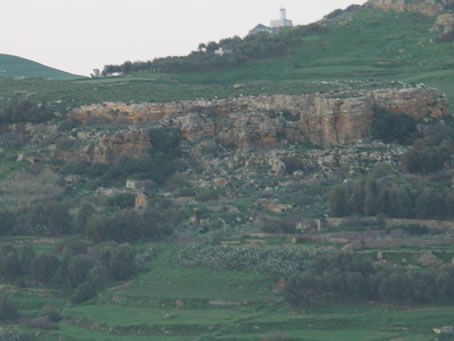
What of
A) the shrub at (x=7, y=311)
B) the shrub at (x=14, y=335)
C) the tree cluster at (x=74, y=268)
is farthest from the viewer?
the tree cluster at (x=74, y=268)

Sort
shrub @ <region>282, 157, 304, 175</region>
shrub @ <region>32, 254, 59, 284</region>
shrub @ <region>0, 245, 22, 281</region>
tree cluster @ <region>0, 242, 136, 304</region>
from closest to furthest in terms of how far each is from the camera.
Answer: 1. tree cluster @ <region>0, 242, 136, 304</region>
2. shrub @ <region>32, 254, 59, 284</region>
3. shrub @ <region>0, 245, 22, 281</region>
4. shrub @ <region>282, 157, 304, 175</region>

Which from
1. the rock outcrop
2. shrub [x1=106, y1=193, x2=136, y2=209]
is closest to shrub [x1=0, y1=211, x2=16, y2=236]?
shrub [x1=106, y1=193, x2=136, y2=209]

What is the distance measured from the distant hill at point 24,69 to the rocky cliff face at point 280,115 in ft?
129

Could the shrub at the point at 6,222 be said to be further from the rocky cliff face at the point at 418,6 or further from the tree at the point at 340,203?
the rocky cliff face at the point at 418,6

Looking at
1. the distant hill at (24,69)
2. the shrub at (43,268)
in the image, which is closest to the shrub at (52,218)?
the shrub at (43,268)

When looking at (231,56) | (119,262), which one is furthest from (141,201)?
(231,56)

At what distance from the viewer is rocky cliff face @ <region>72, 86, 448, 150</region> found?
5169 centimetres

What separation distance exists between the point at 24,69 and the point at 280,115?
5013 cm

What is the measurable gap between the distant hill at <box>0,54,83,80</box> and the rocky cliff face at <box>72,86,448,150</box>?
39.4 meters

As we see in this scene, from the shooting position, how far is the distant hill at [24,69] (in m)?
94.1

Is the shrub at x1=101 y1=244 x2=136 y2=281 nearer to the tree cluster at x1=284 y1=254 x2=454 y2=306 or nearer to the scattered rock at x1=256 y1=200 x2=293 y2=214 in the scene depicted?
the tree cluster at x1=284 y1=254 x2=454 y2=306

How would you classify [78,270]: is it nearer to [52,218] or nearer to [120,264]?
[120,264]

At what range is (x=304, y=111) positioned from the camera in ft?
Result: 174

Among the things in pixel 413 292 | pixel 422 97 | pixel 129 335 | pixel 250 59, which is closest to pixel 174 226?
pixel 129 335
